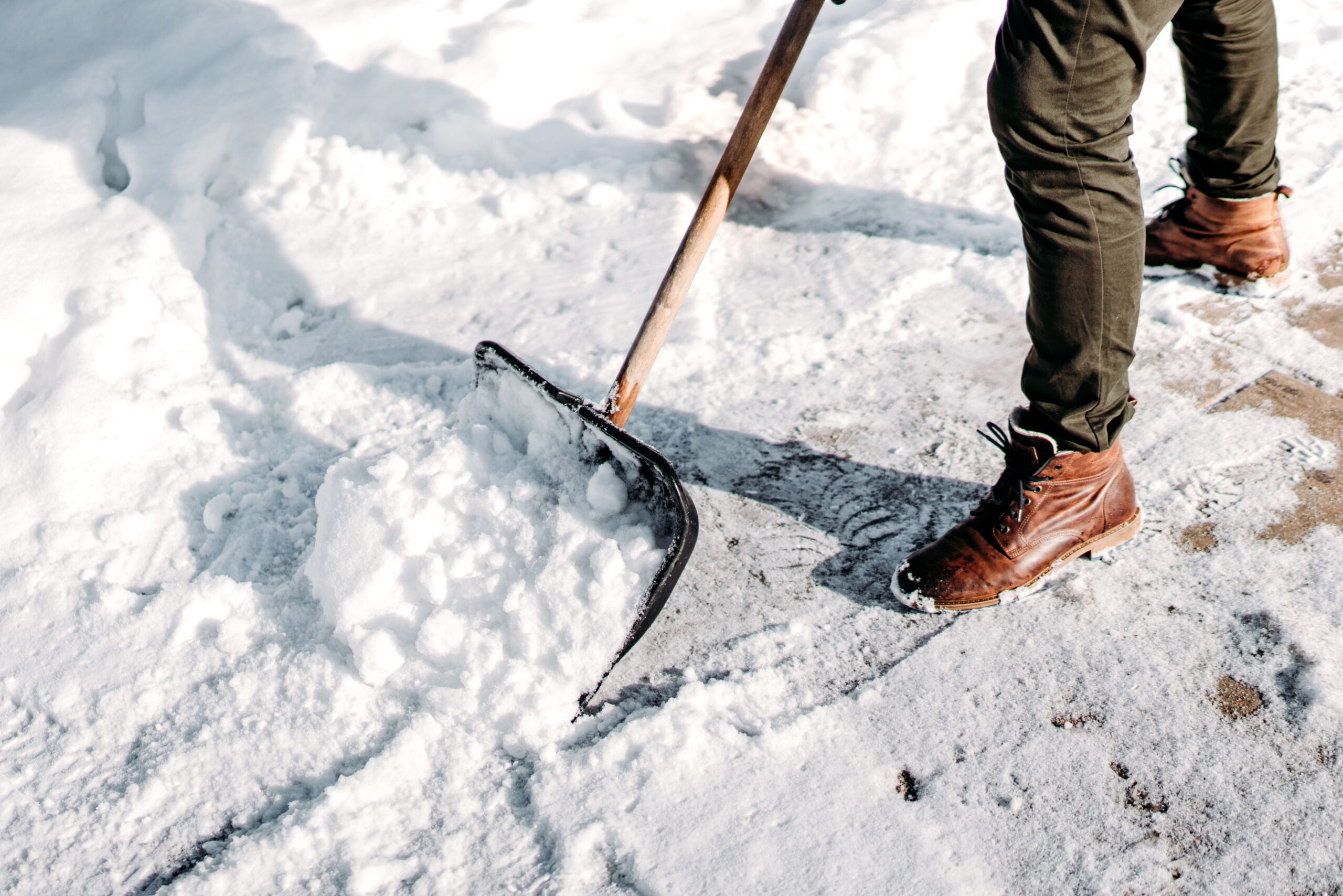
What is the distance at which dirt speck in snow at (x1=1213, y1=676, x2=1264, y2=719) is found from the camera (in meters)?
1.61

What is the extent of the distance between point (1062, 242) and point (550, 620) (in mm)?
1160

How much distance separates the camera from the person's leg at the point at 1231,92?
7.43 ft

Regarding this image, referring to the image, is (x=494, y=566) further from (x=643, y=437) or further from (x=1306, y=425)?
(x=1306, y=425)

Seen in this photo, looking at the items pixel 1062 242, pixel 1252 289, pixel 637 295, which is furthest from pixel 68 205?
pixel 1252 289

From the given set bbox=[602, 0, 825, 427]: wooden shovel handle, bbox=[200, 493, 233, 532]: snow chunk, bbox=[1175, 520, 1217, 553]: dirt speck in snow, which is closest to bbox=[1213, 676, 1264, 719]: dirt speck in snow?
bbox=[1175, 520, 1217, 553]: dirt speck in snow

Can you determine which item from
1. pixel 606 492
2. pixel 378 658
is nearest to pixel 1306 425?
pixel 606 492

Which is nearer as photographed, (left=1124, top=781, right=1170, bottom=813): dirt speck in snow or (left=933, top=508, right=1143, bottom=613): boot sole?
(left=1124, top=781, right=1170, bottom=813): dirt speck in snow

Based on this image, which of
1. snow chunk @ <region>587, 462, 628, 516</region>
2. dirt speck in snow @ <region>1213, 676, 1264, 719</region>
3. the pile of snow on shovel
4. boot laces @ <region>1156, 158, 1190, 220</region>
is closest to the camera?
dirt speck in snow @ <region>1213, 676, 1264, 719</region>

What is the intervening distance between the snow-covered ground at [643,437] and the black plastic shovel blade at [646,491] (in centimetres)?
17

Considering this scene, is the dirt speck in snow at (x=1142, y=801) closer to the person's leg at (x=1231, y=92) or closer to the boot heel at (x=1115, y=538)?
the boot heel at (x=1115, y=538)

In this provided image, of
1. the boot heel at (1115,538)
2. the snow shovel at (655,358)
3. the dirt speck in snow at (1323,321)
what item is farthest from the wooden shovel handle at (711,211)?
the dirt speck in snow at (1323,321)

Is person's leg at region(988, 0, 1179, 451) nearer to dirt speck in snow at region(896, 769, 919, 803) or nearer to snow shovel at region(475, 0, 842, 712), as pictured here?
snow shovel at region(475, 0, 842, 712)

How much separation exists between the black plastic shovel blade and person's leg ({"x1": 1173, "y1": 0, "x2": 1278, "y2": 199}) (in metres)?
1.74

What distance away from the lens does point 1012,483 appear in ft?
6.28
